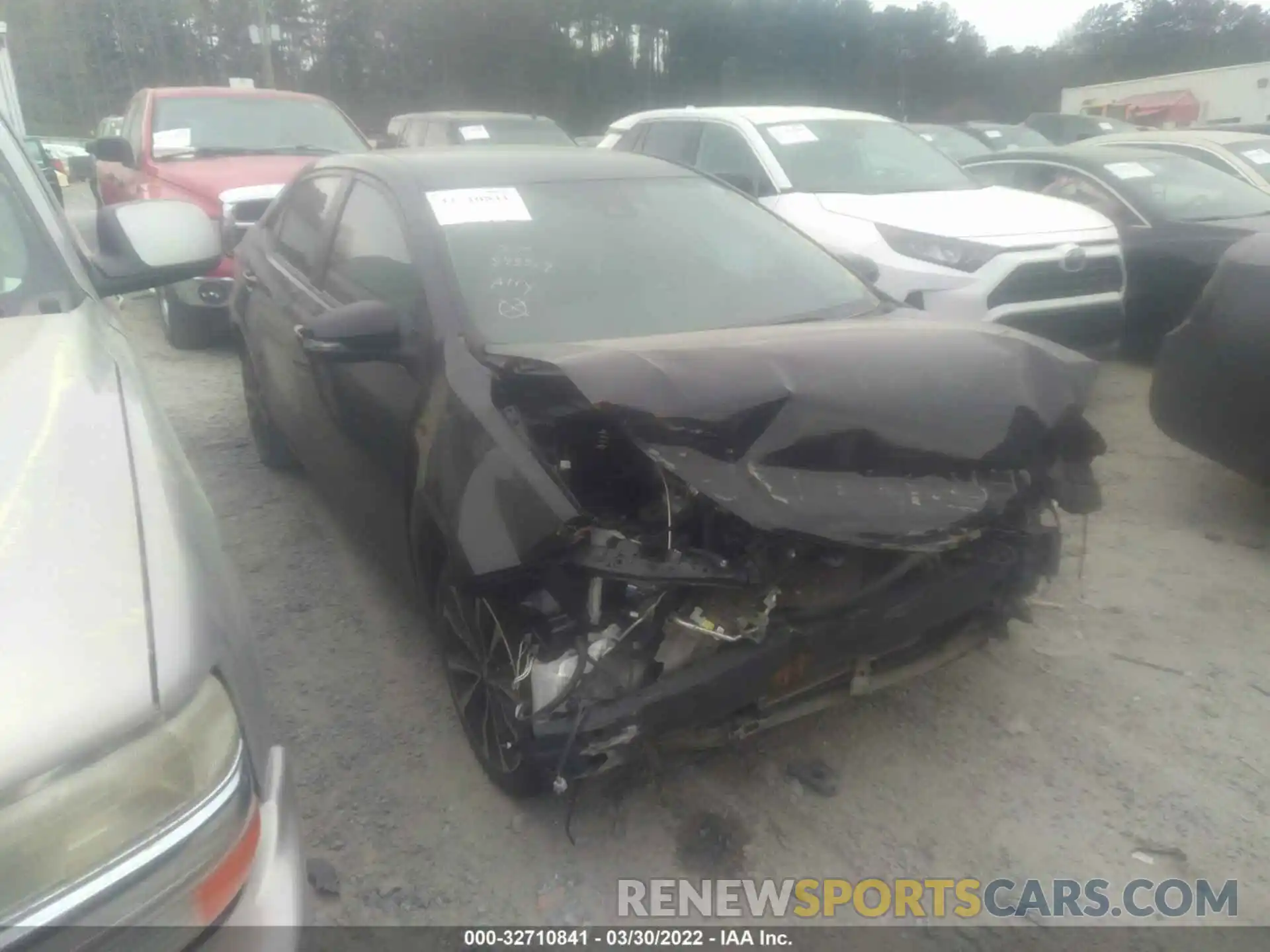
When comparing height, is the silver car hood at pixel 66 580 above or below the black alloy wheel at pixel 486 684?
above

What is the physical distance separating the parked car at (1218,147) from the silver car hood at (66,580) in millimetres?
8084

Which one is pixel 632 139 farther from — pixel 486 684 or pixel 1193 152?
pixel 486 684

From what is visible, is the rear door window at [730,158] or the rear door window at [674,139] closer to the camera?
the rear door window at [730,158]

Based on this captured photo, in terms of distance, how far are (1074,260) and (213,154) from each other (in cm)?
602

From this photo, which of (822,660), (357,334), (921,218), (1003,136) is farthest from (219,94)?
(1003,136)

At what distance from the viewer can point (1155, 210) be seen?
21.5 ft

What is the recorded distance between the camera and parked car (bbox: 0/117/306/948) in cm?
112

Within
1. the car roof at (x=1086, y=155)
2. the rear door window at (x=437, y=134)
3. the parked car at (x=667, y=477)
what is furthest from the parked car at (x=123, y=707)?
the rear door window at (x=437, y=134)

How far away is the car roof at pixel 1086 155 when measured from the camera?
7121mm

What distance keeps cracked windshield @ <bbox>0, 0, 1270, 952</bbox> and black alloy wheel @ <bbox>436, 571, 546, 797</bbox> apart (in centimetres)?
1

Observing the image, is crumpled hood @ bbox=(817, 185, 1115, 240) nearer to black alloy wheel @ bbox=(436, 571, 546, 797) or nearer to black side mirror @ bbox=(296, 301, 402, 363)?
black side mirror @ bbox=(296, 301, 402, 363)

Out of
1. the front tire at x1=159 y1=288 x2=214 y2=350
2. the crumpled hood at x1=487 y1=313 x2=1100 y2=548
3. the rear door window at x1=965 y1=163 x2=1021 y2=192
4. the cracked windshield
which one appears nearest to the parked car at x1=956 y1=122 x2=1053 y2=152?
the rear door window at x1=965 y1=163 x2=1021 y2=192

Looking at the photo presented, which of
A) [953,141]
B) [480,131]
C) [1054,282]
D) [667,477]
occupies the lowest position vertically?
[953,141]

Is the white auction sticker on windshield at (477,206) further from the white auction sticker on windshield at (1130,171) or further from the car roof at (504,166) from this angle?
the white auction sticker on windshield at (1130,171)
